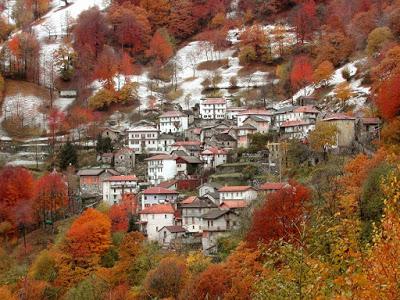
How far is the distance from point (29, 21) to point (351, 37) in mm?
62503

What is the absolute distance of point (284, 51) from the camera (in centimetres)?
9444

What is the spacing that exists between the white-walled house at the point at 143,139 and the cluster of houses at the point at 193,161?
0.10 metres

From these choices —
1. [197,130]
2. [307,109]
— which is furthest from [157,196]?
[307,109]

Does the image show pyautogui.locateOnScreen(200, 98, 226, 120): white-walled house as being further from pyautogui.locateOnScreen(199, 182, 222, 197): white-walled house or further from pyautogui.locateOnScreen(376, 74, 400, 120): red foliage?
pyautogui.locateOnScreen(376, 74, 400, 120): red foliage

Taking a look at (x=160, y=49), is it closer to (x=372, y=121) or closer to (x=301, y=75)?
(x=301, y=75)

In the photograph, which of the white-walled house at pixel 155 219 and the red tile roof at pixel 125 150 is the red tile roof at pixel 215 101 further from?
the white-walled house at pixel 155 219

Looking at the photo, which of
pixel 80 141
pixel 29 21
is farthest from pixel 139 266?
pixel 29 21

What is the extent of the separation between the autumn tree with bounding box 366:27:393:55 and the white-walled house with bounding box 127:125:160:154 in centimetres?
2533

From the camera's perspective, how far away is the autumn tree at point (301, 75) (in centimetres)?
8031

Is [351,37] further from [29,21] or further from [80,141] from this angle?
[29,21]

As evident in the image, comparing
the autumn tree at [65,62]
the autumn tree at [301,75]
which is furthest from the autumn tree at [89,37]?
the autumn tree at [301,75]

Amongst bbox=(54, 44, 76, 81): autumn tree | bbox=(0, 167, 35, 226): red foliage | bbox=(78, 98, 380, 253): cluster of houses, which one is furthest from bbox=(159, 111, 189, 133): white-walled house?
bbox=(54, 44, 76, 81): autumn tree

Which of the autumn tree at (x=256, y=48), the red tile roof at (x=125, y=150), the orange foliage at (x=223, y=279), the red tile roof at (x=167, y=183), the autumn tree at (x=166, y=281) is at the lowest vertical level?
the autumn tree at (x=166, y=281)

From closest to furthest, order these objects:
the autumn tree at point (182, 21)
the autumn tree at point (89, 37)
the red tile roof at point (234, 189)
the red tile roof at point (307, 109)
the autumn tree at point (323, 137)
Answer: the red tile roof at point (234, 189) < the autumn tree at point (323, 137) < the red tile roof at point (307, 109) < the autumn tree at point (89, 37) < the autumn tree at point (182, 21)
